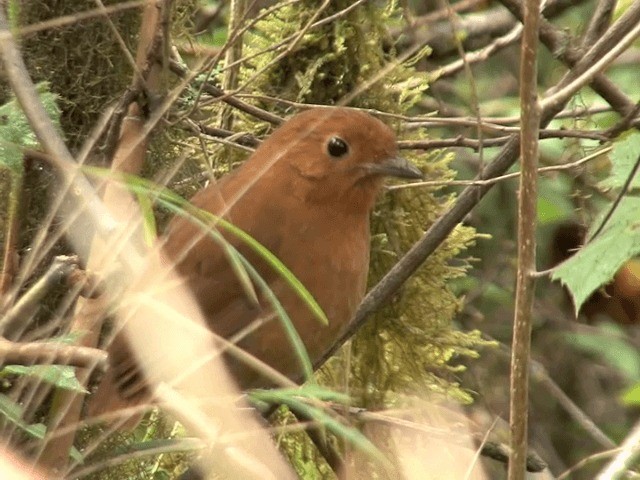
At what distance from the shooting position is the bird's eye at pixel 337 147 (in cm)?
317

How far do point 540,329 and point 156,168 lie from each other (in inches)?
112

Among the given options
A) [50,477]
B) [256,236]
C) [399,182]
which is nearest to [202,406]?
[50,477]

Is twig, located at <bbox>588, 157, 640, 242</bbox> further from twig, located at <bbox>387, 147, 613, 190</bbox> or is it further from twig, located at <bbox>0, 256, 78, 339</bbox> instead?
twig, located at <bbox>0, 256, 78, 339</bbox>

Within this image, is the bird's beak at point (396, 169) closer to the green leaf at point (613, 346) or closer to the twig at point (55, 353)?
the twig at point (55, 353)

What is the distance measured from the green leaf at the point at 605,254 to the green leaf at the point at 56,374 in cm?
86

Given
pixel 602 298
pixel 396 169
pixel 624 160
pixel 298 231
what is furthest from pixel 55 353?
pixel 602 298

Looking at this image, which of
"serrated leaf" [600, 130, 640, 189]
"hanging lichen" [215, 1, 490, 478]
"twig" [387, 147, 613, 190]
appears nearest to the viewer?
"serrated leaf" [600, 130, 640, 189]

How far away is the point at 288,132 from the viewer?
3.14 metres

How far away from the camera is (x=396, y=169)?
10.2 feet

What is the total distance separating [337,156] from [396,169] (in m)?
0.19

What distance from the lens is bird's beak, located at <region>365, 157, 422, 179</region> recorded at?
309 centimetres

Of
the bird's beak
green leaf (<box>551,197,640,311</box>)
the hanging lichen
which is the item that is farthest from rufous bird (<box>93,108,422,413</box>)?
green leaf (<box>551,197,640,311</box>)

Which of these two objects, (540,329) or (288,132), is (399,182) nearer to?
(288,132)

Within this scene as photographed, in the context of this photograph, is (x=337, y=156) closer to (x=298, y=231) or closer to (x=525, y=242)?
(x=298, y=231)
